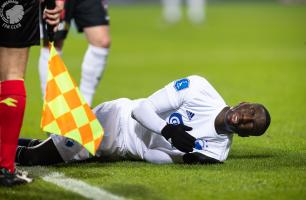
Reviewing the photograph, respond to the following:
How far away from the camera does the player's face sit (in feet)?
19.1

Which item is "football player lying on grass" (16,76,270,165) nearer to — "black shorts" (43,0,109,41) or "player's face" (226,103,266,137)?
"player's face" (226,103,266,137)

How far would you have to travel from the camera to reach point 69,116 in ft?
18.7

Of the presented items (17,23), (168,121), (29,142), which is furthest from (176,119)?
(17,23)

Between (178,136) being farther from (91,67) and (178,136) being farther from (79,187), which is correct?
(91,67)

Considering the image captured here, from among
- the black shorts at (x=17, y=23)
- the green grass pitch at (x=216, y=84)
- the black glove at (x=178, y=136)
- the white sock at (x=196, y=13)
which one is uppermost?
the black shorts at (x=17, y=23)

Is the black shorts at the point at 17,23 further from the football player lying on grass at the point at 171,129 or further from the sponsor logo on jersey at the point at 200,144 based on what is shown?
the sponsor logo on jersey at the point at 200,144

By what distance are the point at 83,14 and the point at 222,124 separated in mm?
3101

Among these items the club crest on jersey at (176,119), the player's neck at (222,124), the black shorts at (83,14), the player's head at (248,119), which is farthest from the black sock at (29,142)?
the black shorts at (83,14)

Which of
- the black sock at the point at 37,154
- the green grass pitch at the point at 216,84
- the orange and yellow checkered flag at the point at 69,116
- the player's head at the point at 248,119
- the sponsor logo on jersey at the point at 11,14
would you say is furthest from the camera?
the black sock at the point at 37,154

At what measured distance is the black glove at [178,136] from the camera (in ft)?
19.3

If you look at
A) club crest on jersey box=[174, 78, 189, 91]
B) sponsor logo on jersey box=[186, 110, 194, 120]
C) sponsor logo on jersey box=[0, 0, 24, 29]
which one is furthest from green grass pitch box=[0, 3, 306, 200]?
sponsor logo on jersey box=[0, 0, 24, 29]

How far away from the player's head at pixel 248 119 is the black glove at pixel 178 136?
0.30 meters

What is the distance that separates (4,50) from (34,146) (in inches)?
39.6

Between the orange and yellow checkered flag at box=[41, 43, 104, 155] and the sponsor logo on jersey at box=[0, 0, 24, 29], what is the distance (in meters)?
0.47
